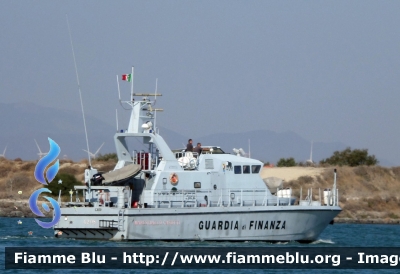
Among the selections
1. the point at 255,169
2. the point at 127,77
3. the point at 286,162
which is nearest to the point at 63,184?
the point at 286,162

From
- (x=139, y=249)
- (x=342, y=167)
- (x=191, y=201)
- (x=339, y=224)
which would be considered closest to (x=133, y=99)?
(x=191, y=201)

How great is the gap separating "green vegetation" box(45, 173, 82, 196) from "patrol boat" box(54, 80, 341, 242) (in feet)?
79.6

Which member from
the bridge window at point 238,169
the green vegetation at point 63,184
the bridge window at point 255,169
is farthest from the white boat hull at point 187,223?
the green vegetation at point 63,184

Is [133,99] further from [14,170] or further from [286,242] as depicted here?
[14,170]

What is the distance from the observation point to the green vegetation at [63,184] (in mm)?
57438

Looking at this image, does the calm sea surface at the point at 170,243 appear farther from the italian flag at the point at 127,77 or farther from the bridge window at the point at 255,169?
the italian flag at the point at 127,77

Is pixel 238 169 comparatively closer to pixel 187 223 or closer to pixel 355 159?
pixel 187 223

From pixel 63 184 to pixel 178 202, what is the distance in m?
27.5

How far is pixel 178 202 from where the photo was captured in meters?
32.1

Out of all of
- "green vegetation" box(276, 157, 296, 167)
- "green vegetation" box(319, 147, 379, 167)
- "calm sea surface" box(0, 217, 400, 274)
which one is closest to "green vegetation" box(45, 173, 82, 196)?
"calm sea surface" box(0, 217, 400, 274)

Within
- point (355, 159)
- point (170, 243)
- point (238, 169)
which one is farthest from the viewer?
point (355, 159)

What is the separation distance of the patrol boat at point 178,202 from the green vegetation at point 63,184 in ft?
79.6

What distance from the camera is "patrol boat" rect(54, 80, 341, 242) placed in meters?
30.8

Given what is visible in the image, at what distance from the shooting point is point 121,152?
33156mm
